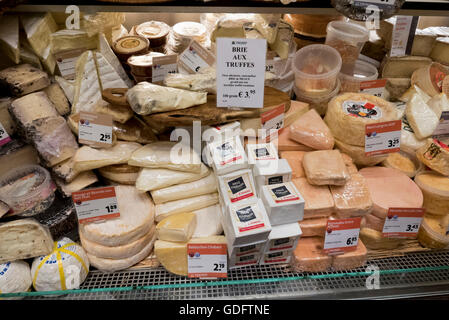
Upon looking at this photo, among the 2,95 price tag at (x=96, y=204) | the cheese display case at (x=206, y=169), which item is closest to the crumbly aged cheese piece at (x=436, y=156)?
the cheese display case at (x=206, y=169)

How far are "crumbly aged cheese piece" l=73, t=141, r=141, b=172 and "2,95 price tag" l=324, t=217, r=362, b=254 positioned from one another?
981 millimetres

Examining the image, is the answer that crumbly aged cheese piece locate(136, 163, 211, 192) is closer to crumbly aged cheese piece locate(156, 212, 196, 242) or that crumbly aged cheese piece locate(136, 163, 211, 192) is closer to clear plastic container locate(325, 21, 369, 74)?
crumbly aged cheese piece locate(156, 212, 196, 242)

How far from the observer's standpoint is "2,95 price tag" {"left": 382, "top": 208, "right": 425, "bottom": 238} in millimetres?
1589

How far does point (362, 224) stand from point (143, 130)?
3.83 feet

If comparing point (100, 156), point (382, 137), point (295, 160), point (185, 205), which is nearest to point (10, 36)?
point (100, 156)

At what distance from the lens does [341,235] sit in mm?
1554

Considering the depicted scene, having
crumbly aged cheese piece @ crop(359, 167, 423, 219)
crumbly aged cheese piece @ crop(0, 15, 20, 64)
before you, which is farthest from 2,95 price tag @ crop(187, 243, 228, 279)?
crumbly aged cheese piece @ crop(0, 15, 20, 64)

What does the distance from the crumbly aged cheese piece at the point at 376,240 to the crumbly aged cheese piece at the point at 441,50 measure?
1202mm

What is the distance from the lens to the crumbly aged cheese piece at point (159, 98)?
1548 mm

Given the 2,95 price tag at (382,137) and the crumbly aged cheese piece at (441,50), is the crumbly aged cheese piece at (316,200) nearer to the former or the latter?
the 2,95 price tag at (382,137)

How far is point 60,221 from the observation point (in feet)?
5.08

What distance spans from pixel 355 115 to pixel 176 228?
3.41 feet

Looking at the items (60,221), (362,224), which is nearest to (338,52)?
(362,224)

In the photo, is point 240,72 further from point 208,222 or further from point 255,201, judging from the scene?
point 208,222
